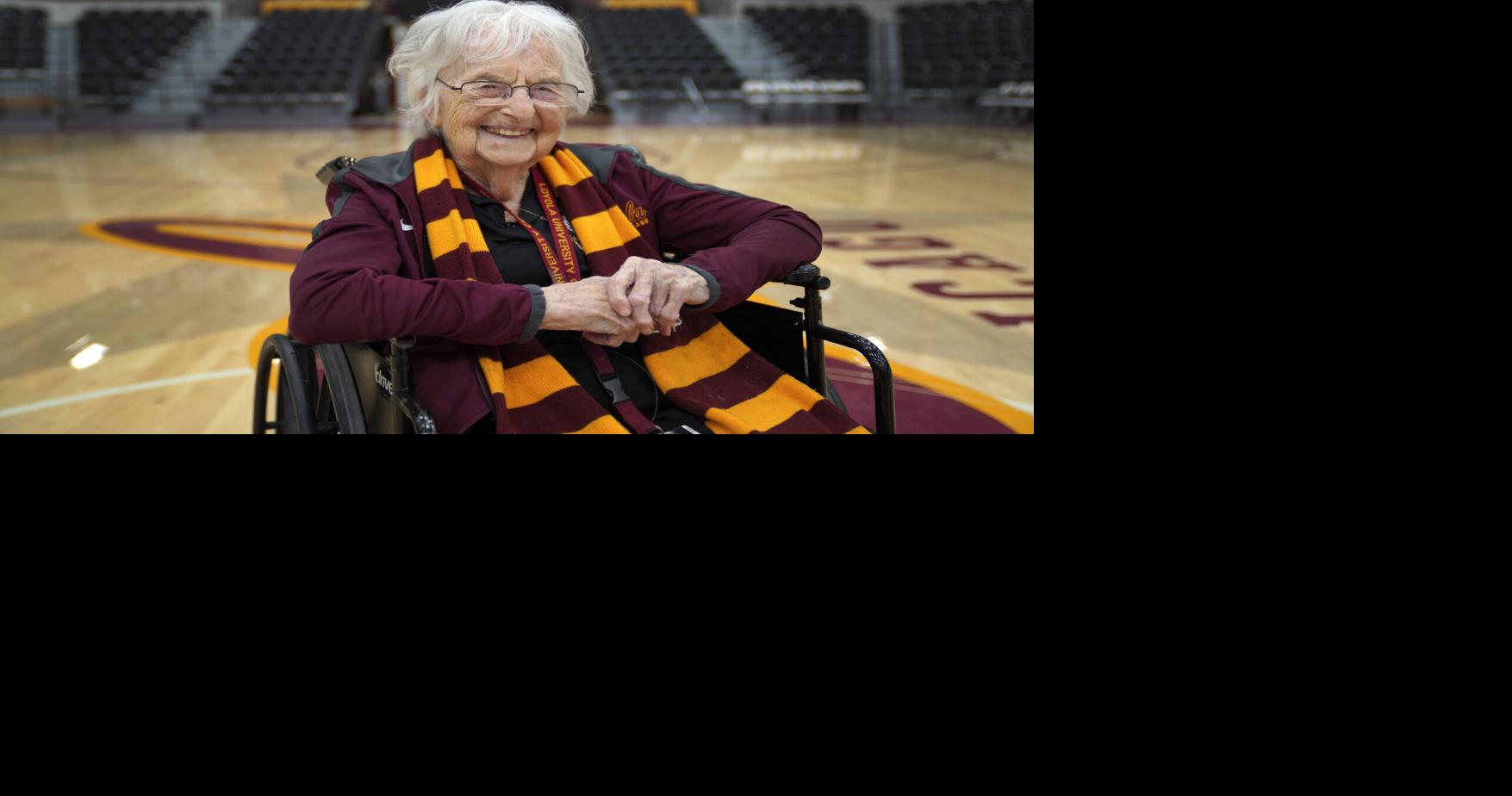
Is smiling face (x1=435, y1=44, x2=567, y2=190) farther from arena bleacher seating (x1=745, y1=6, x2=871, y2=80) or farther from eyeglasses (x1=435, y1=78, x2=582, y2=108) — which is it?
arena bleacher seating (x1=745, y1=6, x2=871, y2=80)

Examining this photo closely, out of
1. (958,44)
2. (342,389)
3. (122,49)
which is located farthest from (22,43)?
(342,389)

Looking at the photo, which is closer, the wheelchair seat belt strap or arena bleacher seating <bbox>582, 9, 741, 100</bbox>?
the wheelchair seat belt strap

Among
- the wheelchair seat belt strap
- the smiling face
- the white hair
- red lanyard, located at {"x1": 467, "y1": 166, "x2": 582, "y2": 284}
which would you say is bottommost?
the wheelchair seat belt strap

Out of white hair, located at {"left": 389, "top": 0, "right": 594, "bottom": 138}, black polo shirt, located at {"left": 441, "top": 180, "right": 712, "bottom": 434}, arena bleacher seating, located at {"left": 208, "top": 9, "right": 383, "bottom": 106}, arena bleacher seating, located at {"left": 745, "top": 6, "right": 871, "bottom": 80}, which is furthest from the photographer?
arena bleacher seating, located at {"left": 745, "top": 6, "right": 871, "bottom": 80}

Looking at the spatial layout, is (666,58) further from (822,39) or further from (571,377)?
(571,377)

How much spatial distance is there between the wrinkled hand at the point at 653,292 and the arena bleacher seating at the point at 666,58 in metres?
8.29

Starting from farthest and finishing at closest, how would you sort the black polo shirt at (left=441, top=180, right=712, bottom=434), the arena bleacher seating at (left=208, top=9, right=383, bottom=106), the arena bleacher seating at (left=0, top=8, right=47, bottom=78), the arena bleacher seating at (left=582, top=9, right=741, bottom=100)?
the arena bleacher seating at (left=208, top=9, right=383, bottom=106) → the arena bleacher seating at (left=582, top=9, right=741, bottom=100) → the arena bleacher seating at (left=0, top=8, right=47, bottom=78) → the black polo shirt at (left=441, top=180, right=712, bottom=434)

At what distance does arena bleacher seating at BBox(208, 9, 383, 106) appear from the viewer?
1191 cm

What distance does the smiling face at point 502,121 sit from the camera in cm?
126

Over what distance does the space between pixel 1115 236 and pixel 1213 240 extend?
0.07m

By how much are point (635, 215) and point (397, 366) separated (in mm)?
410

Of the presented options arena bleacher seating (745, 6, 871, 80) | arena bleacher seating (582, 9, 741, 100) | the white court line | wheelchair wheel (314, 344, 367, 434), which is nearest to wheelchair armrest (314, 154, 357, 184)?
wheelchair wheel (314, 344, 367, 434)

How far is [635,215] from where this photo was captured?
1420 millimetres

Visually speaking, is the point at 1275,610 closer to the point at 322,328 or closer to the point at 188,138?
the point at 322,328
